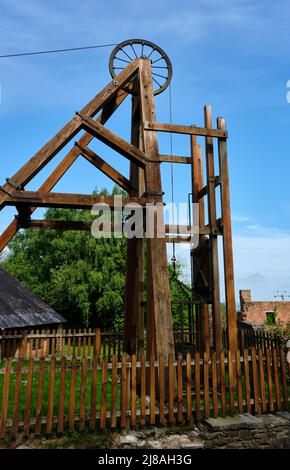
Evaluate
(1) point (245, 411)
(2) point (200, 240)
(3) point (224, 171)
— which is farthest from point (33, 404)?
(3) point (224, 171)

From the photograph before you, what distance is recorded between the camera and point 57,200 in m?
6.52

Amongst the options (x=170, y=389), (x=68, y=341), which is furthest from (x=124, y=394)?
(x=68, y=341)

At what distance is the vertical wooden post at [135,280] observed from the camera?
26.3ft

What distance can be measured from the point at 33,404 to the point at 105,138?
5034 millimetres

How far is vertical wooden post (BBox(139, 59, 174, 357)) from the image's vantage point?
5.86 m

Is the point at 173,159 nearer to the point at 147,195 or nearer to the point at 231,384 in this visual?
the point at 147,195

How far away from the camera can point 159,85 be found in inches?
344

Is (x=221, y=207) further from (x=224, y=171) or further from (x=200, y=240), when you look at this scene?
(x=200, y=240)

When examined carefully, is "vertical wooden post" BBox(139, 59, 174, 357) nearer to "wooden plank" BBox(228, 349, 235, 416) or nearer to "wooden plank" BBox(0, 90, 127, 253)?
"wooden plank" BBox(228, 349, 235, 416)

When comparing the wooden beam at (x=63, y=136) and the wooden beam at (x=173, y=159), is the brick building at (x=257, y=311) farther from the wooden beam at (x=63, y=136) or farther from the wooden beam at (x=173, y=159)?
the wooden beam at (x=63, y=136)

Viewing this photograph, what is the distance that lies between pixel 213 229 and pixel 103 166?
2.77m
